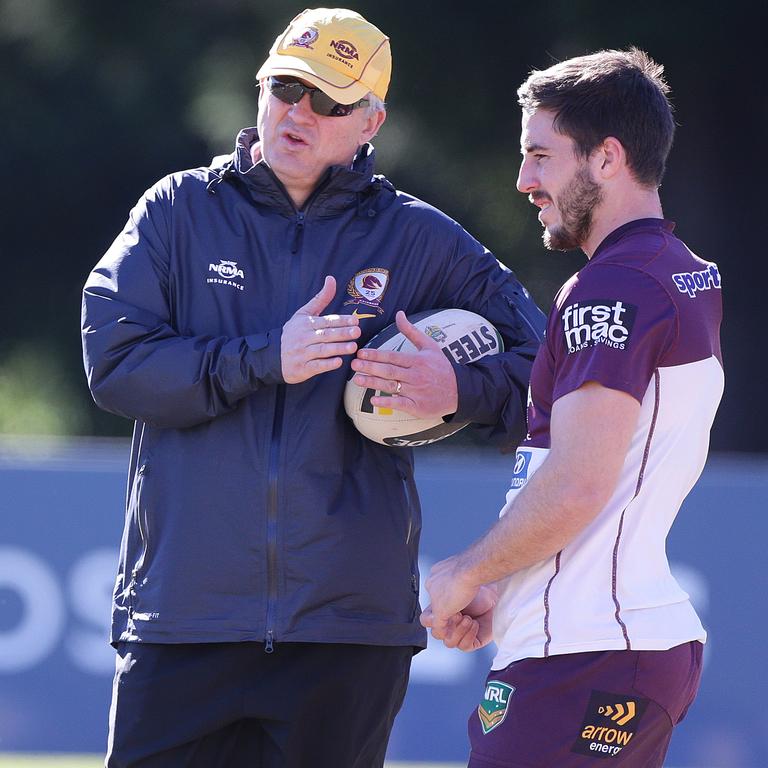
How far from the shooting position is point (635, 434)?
276 cm

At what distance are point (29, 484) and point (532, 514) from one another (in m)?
4.10

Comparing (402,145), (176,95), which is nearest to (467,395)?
(402,145)

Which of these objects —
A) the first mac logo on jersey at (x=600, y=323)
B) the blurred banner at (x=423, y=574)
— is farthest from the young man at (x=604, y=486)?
the blurred banner at (x=423, y=574)

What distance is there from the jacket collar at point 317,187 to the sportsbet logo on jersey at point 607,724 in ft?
4.75

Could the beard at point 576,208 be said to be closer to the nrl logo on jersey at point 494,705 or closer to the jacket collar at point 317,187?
the jacket collar at point 317,187

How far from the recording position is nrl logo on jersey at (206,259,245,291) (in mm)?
3416

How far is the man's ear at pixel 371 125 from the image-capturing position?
3656mm

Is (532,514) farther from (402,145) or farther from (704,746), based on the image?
(402,145)

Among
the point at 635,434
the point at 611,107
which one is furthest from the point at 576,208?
the point at 635,434

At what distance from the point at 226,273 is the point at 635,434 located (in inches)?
45.8

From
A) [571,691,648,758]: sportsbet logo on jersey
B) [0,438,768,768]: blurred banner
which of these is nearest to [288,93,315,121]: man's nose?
[571,691,648,758]: sportsbet logo on jersey

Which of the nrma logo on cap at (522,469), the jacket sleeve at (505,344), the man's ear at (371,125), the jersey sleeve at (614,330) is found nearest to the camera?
the jersey sleeve at (614,330)

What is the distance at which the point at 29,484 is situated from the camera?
636cm

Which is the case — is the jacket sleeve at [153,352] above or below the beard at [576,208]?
below
